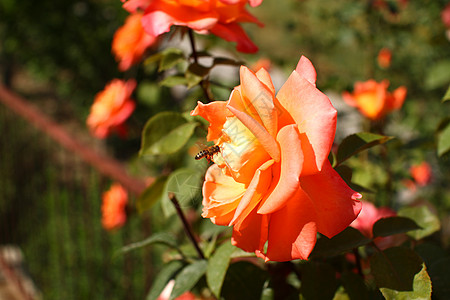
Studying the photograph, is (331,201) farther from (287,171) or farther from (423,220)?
(423,220)

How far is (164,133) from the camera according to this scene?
0.73 meters

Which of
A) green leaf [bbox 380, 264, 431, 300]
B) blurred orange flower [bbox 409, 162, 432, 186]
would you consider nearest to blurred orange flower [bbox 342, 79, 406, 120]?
green leaf [bbox 380, 264, 431, 300]

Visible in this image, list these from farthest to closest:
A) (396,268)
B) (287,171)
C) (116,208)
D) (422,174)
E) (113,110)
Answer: (422,174) < (116,208) < (113,110) < (396,268) < (287,171)

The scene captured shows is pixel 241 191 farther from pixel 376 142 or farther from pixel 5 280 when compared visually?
pixel 5 280

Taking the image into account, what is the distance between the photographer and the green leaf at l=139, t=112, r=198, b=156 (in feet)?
2.36

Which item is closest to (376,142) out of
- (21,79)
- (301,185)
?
(301,185)

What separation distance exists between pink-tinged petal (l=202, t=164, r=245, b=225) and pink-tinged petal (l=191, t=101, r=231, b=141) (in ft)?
0.18

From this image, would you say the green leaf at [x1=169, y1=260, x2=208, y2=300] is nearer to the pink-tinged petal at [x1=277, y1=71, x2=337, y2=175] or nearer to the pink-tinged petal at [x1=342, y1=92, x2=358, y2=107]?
the pink-tinged petal at [x1=277, y1=71, x2=337, y2=175]

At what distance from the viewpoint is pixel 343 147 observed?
561 millimetres

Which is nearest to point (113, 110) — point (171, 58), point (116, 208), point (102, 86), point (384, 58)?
point (116, 208)

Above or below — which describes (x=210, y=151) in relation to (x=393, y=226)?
above

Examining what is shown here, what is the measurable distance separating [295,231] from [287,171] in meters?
0.07

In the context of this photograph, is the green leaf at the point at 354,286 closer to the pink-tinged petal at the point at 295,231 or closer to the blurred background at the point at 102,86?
the pink-tinged petal at the point at 295,231

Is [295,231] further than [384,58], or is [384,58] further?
[384,58]
